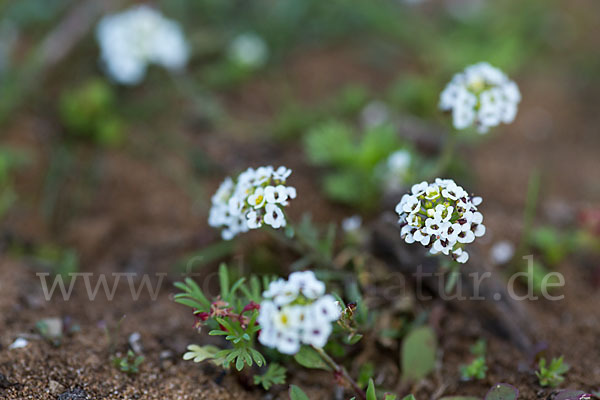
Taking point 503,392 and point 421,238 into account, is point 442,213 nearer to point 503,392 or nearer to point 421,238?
point 421,238

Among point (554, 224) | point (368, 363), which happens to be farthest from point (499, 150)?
point (368, 363)

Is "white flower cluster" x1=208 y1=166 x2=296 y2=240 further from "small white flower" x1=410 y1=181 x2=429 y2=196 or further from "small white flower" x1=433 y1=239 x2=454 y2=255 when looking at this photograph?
"small white flower" x1=433 y1=239 x2=454 y2=255

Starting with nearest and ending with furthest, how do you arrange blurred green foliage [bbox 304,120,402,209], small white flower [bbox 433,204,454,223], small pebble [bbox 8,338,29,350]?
1. small white flower [bbox 433,204,454,223]
2. small pebble [bbox 8,338,29,350]
3. blurred green foliage [bbox 304,120,402,209]

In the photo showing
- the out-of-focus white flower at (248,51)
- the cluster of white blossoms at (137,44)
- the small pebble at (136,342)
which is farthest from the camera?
the out-of-focus white flower at (248,51)

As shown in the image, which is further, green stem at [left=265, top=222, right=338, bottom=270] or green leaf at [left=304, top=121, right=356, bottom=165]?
green leaf at [left=304, top=121, right=356, bottom=165]

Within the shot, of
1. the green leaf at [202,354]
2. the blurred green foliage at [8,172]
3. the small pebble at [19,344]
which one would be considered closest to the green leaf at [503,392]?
the green leaf at [202,354]

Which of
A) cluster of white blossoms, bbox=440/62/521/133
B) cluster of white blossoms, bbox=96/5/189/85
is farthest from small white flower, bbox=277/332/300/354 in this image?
cluster of white blossoms, bbox=96/5/189/85

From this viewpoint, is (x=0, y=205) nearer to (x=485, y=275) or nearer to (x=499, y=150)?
(x=485, y=275)

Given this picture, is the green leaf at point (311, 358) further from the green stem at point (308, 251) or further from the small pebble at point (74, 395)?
the small pebble at point (74, 395)
